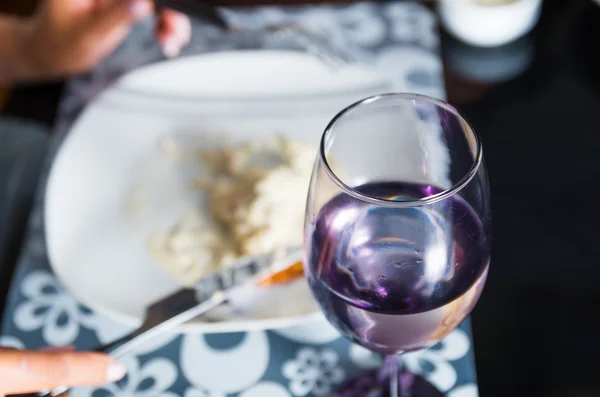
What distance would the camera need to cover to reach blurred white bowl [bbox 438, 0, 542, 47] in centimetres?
73

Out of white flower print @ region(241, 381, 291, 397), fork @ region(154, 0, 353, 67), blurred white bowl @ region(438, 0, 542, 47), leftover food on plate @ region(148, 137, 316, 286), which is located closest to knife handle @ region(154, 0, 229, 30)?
fork @ region(154, 0, 353, 67)

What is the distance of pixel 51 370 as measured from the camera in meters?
0.47

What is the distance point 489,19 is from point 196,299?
17.2 inches

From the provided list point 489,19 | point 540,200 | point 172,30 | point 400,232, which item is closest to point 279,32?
point 172,30

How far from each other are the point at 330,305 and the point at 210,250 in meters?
0.21

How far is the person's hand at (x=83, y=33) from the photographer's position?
29.5 inches

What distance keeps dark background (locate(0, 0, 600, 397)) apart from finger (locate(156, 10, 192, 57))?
140 mm

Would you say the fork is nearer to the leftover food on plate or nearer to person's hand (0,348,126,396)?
the leftover food on plate

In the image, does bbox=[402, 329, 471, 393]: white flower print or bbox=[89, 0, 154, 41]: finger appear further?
bbox=[89, 0, 154, 41]: finger

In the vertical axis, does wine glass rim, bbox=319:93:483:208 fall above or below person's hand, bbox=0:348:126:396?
above

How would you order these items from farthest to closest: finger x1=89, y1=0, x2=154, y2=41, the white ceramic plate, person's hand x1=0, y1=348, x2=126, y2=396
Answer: finger x1=89, y1=0, x2=154, y2=41 → the white ceramic plate → person's hand x1=0, y1=348, x2=126, y2=396

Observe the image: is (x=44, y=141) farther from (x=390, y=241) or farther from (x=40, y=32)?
(x=390, y=241)

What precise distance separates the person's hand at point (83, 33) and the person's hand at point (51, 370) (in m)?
0.39

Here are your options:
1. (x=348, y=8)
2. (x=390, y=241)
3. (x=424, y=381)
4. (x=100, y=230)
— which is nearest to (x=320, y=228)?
(x=390, y=241)
